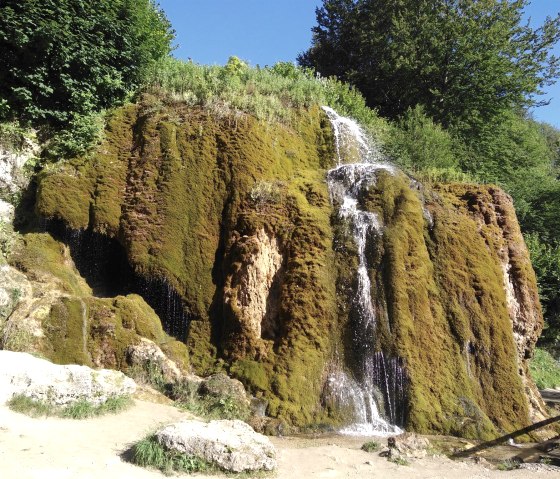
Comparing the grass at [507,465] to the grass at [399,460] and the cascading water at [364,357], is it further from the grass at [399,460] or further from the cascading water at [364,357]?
the cascading water at [364,357]

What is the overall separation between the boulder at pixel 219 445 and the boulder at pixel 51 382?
1826 millimetres

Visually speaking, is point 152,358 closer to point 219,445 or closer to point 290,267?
point 290,267

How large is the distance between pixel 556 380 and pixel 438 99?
14.7 m

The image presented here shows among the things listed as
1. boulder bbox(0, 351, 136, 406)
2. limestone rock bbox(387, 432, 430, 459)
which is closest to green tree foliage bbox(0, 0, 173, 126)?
boulder bbox(0, 351, 136, 406)

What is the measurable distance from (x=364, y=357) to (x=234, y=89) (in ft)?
29.7

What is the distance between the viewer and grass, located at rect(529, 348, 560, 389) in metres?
22.2

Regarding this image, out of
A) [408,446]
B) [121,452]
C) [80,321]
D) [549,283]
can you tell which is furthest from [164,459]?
[549,283]

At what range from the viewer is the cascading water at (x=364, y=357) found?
1004cm

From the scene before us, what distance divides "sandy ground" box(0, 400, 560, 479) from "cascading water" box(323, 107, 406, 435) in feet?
3.17

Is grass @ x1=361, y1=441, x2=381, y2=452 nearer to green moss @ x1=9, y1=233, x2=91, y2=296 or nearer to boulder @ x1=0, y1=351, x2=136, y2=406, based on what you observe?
boulder @ x1=0, y1=351, x2=136, y2=406

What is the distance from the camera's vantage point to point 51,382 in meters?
7.62

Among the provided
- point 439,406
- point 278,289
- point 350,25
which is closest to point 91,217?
point 278,289

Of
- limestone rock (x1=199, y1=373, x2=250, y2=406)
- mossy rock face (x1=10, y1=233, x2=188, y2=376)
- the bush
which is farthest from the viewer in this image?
the bush

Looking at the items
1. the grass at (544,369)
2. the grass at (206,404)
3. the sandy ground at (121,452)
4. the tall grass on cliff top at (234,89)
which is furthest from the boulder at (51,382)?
the grass at (544,369)
